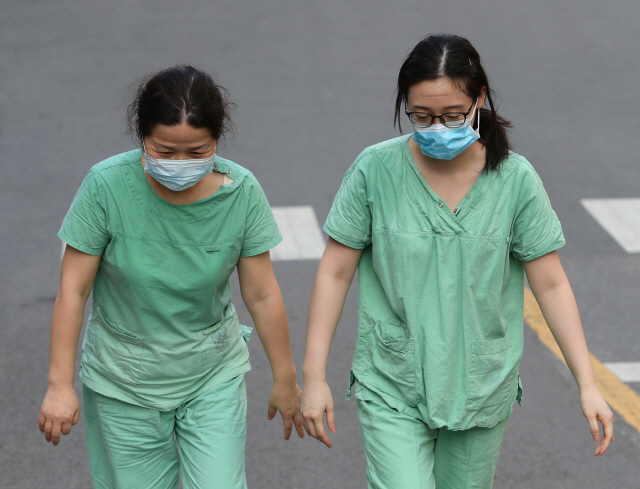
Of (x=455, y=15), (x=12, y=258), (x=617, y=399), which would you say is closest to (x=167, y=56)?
(x=455, y=15)

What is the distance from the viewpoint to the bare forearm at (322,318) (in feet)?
11.4

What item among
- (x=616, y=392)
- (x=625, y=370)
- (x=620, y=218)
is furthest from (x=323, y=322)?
(x=620, y=218)

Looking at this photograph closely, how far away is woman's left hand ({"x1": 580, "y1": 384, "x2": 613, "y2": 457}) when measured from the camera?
3.35m

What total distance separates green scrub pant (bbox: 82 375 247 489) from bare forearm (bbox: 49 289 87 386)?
22cm

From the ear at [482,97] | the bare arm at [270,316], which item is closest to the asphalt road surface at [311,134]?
the bare arm at [270,316]

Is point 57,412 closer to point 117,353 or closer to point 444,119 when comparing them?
point 117,353

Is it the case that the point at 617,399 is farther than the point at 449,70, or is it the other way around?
the point at 617,399

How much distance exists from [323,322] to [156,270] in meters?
0.60

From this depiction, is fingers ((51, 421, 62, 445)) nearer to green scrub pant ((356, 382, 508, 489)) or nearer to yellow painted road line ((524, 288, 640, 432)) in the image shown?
green scrub pant ((356, 382, 508, 489))

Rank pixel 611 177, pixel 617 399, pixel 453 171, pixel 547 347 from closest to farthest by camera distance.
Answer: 1. pixel 453 171
2. pixel 617 399
3. pixel 547 347
4. pixel 611 177

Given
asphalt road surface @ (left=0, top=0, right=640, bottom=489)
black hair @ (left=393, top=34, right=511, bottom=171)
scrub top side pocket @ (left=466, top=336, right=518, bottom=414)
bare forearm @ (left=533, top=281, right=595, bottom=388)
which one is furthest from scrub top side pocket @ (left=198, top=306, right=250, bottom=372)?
asphalt road surface @ (left=0, top=0, right=640, bottom=489)

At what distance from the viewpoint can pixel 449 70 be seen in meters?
3.17

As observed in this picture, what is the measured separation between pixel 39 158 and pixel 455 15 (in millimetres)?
5810

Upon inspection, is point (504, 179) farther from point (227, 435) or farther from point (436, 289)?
point (227, 435)
